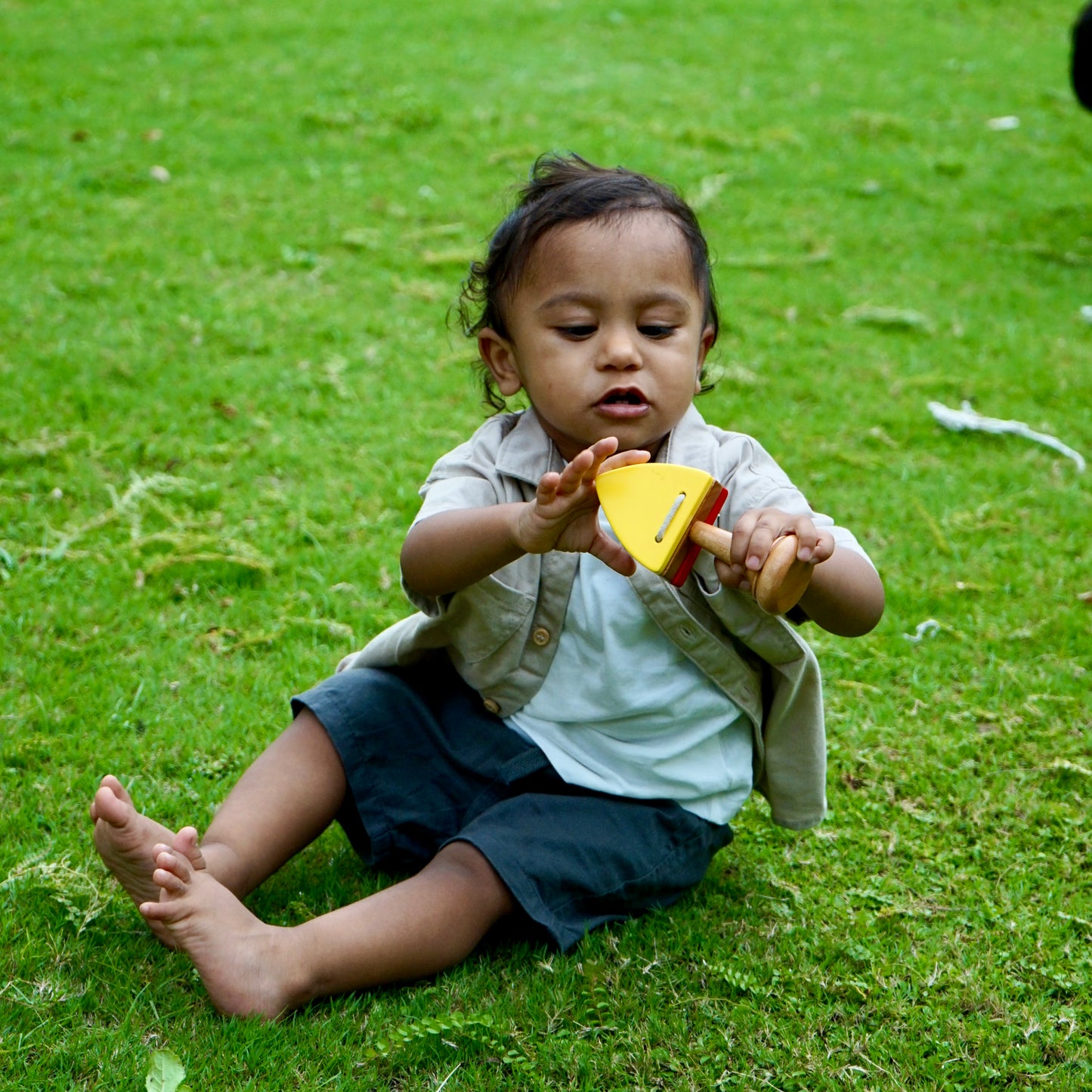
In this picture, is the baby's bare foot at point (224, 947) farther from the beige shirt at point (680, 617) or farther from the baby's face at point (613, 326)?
the baby's face at point (613, 326)

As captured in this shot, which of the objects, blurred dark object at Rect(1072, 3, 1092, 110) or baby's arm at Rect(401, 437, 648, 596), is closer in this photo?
baby's arm at Rect(401, 437, 648, 596)

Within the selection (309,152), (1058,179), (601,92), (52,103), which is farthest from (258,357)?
(1058,179)

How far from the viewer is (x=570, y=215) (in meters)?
2.25

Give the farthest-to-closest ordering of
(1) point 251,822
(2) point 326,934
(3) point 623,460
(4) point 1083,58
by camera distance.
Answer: (4) point 1083,58 < (1) point 251,822 < (2) point 326,934 < (3) point 623,460

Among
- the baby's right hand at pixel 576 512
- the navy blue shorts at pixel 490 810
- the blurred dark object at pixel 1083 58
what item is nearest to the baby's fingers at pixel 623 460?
the baby's right hand at pixel 576 512

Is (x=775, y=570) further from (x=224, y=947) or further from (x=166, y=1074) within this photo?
(x=166, y=1074)

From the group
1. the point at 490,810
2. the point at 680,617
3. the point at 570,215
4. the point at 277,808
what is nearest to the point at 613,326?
the point at 570,215

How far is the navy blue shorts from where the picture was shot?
2.24 m

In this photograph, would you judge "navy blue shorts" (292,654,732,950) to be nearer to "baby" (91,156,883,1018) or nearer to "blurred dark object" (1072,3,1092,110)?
"baby" (91,156,883,1018)

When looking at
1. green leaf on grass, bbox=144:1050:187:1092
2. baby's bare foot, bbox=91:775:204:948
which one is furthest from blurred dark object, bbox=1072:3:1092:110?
green leaf on grass, bbox=144:1050:187:1092

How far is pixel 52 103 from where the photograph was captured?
738 cm

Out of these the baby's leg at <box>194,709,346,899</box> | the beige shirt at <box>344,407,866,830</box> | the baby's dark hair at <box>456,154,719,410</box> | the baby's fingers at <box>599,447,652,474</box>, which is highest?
the baby's dark hair at <box>456,154,719,410</box>

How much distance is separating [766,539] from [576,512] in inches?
11.2

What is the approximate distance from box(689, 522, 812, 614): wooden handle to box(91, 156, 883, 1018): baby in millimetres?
93
